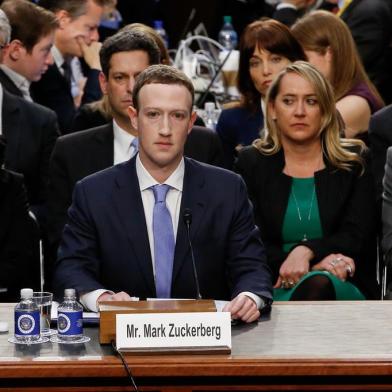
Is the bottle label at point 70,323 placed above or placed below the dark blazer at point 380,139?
below

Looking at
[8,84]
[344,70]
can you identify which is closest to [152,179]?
[344,70]

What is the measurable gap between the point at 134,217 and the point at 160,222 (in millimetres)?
82

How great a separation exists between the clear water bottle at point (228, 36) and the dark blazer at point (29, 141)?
7.25ft

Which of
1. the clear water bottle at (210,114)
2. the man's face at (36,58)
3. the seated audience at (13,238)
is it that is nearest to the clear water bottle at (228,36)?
the clear water bottle at (210,114)

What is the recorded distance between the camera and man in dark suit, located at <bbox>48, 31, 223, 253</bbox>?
4.50m

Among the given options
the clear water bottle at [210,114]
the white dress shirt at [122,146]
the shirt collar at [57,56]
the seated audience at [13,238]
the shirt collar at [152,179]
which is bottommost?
the seated audience at [13,238]

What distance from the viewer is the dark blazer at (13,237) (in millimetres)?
4258

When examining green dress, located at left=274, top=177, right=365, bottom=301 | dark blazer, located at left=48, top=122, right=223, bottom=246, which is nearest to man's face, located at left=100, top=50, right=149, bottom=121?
dark blazer, located at left=48, top=122, right=223, bottom=246

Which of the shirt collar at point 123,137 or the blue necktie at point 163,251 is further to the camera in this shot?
the shirt collar at point 123,137

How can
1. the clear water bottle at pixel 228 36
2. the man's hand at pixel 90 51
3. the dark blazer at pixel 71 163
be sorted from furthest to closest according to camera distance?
the clear water bottle at pixel 228 36 → the man's hand at pixel 90 51 → the dark blazer at pixel 71 163

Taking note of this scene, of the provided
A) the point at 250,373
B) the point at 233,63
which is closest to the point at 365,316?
the point at 250,373

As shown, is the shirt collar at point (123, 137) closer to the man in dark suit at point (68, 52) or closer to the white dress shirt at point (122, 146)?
the white dress shirt at point (122, 146)

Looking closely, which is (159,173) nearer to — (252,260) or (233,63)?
(252,260)

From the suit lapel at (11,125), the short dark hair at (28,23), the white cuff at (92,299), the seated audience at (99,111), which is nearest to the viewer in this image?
the white cuff at (92,299)
